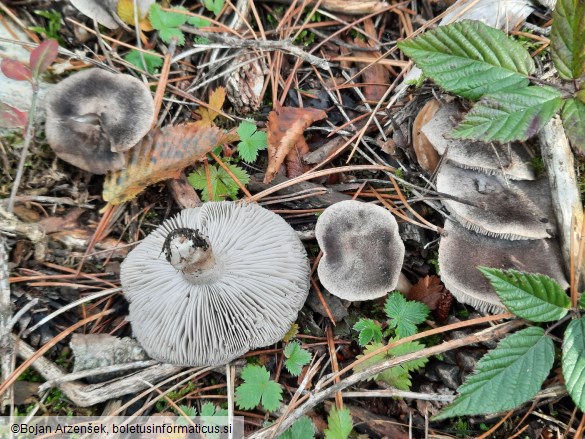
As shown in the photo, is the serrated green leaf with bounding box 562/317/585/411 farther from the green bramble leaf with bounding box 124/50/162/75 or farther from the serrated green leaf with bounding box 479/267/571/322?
the green bramble leaf with bounding box 124/50/162/75

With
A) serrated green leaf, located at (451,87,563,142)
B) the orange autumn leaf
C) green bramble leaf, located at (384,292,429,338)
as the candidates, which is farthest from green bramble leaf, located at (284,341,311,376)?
the orange autumn leaf

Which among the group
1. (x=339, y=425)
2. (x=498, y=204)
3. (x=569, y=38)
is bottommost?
(x=339, y=425)

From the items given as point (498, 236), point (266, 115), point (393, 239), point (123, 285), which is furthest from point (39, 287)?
point (498, 236)

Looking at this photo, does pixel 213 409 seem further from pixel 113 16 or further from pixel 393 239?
pixel 113 16

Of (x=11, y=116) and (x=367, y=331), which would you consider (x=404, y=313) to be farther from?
(x=11, y=116)

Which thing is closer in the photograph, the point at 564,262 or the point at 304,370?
the point at 564,262

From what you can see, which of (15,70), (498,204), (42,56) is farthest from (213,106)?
(498,204)

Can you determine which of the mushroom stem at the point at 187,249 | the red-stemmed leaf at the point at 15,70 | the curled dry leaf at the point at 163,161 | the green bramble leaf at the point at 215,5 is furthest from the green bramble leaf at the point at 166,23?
the mushroom stem at the point at 187,249
